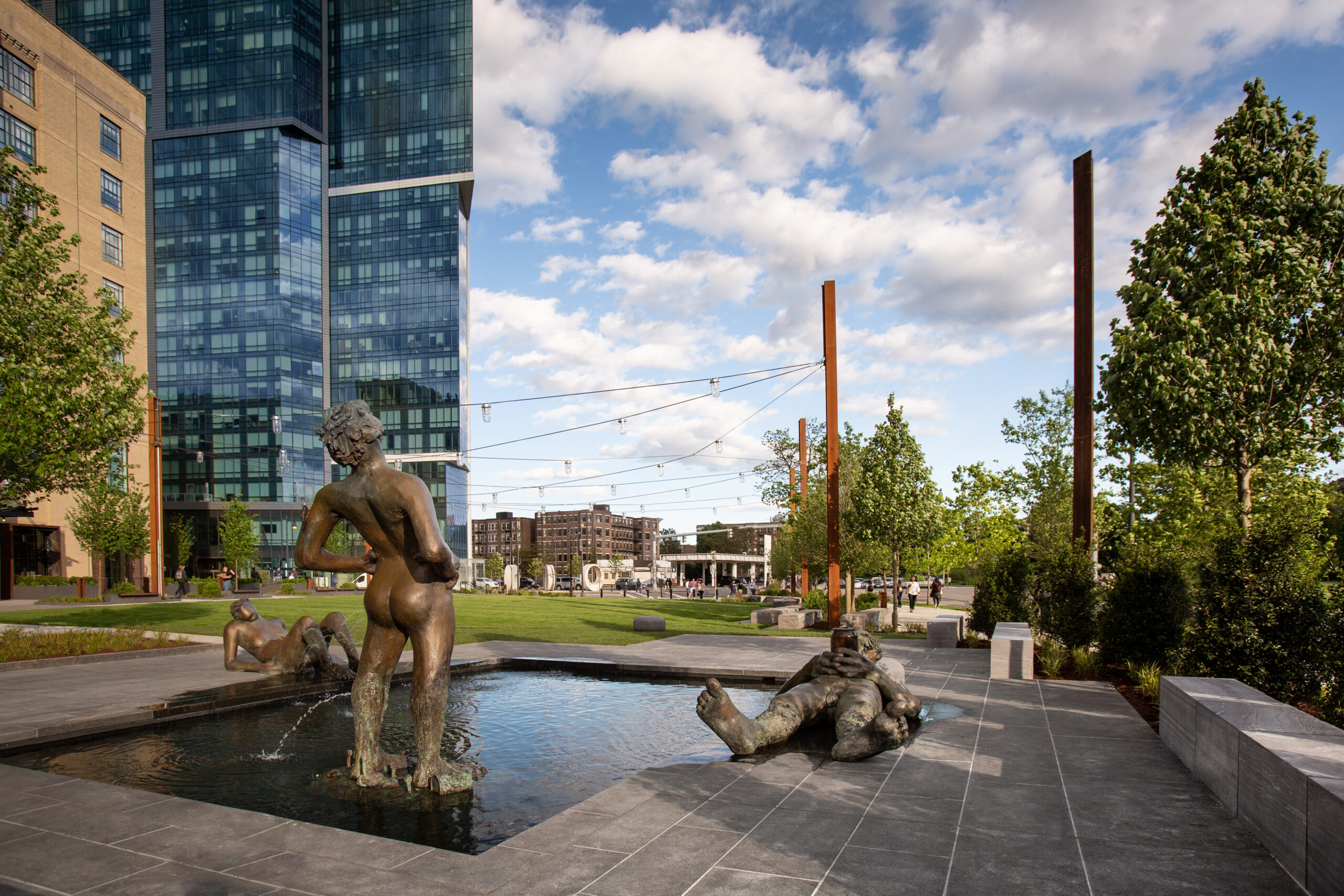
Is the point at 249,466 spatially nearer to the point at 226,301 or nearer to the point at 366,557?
the point at 226,301

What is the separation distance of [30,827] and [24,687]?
8049 mm

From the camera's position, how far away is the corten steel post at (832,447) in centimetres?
1956

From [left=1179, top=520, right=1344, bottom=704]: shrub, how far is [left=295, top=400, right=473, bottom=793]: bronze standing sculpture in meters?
7.59

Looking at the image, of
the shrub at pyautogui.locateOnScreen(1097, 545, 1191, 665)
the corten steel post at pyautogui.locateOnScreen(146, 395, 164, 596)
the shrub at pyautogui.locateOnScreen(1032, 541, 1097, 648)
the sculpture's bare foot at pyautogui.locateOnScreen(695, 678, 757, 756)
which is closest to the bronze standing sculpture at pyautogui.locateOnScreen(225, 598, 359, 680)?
the sculpture's bare foot at pyautogui.locateOnScreen(695, 678, 757, 756)

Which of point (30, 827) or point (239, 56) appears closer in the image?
point (30, 827)

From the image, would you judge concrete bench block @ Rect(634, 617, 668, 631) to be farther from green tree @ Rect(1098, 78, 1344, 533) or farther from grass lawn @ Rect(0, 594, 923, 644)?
green tree @ Rect(1098, 78, 1344, 533)

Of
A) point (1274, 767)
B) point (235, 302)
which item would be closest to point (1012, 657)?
point (1274, 767)

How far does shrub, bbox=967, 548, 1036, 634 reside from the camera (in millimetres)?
14695

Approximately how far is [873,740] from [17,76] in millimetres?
55183

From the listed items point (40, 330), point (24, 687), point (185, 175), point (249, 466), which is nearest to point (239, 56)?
point (185, 175)

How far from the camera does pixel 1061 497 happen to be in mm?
35906

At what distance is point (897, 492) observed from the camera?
853 inches

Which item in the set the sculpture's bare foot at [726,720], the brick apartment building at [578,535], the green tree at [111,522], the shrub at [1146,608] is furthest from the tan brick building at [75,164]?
the brick apartment building at [578,535]

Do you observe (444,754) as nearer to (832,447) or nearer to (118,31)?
(832,447)
